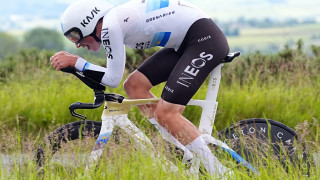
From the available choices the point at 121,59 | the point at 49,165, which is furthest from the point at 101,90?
the point at 49,165

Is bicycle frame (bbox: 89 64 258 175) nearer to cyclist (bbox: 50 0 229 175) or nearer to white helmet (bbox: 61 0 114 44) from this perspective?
cyclist (bbox: 50 0 229 175)

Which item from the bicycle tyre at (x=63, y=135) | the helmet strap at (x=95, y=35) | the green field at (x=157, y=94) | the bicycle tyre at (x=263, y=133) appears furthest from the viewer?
the green field at (x=157, y=94)

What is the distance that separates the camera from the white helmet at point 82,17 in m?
4.65

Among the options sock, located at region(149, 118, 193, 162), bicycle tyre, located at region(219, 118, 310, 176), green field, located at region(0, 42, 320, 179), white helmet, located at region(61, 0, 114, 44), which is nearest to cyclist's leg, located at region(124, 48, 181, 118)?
sock, located at region(149, 118, 193, 162)

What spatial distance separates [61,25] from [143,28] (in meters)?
0.62

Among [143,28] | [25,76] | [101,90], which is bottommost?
[25,76]

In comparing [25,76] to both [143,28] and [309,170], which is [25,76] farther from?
[309,170]

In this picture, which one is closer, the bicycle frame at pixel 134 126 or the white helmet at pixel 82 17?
the white helmet at pixel 82 17

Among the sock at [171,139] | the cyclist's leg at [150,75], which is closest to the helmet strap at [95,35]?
the cyclist's leg at [150,75]

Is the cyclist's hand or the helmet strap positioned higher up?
the helmet strap

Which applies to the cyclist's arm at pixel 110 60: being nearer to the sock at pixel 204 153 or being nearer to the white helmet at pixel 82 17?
the white helmet at pixel 82 17

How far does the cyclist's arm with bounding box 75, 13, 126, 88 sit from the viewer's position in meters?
4.58

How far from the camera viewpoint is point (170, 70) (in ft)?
16.9

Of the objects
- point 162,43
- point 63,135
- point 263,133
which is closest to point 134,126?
point 63,135
